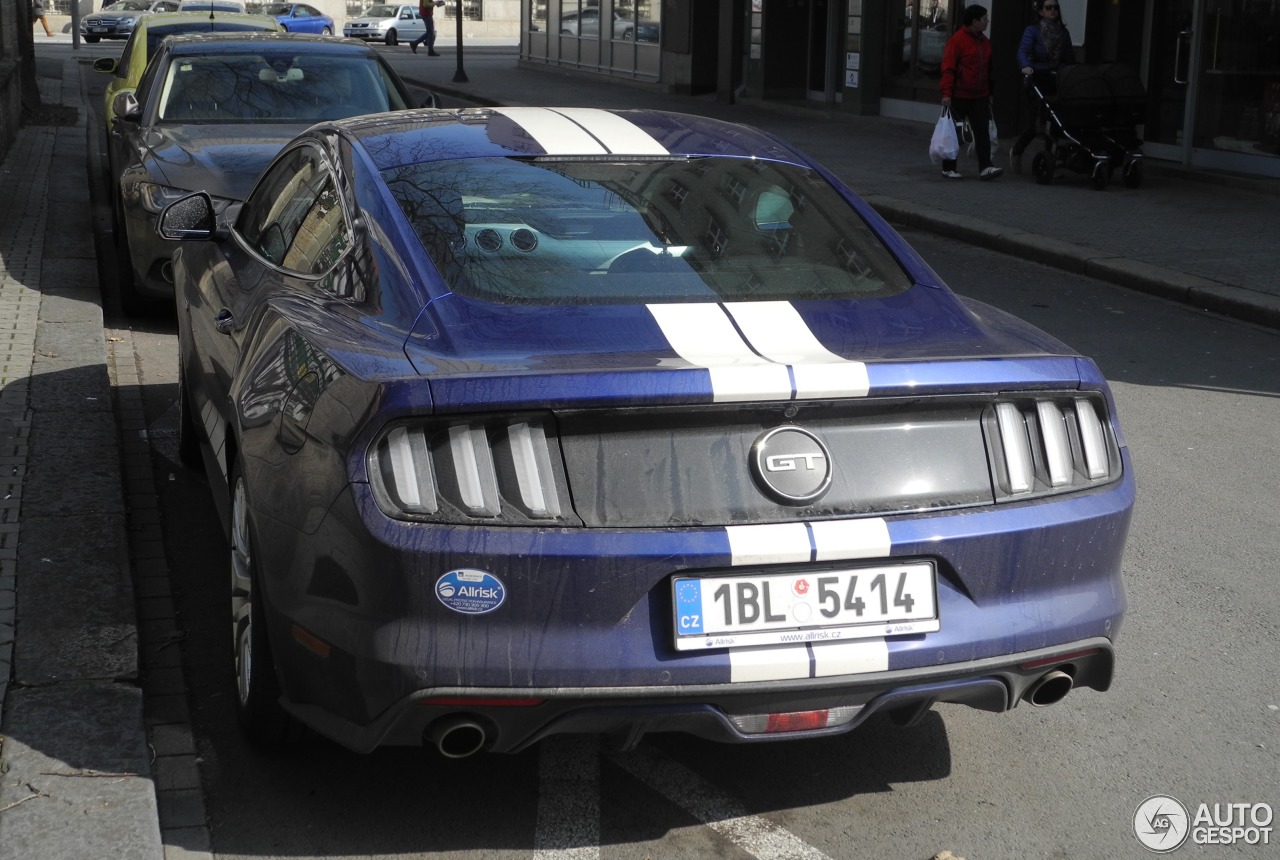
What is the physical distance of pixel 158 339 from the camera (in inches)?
360

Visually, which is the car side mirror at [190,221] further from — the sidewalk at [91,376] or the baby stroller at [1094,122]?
the baby stroller at [1094,122]

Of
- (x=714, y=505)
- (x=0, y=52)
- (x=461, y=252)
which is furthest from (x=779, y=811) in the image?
(x=0, y=52)

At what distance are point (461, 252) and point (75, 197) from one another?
1132cm

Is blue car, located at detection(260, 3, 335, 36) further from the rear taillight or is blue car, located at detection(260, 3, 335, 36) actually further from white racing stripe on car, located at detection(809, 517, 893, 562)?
white racing stripe on car, located at detection(809, 517, 893, 562)

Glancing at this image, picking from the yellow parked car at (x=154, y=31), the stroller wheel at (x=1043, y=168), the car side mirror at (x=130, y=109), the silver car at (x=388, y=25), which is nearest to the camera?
Result: the car side mirror at (x=130, y=109)

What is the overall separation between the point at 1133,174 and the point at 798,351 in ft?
43.8

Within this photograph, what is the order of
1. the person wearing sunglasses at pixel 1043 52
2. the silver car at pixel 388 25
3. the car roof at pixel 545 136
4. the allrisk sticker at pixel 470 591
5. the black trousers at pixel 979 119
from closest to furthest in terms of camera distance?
the allrisk sticker at pixel 470 591, the car roof at pixel 545 136, the person wearing sunglasses at pixel 1043 52, the black trousers at pixel 979 119, the silver car at pixel 388 25

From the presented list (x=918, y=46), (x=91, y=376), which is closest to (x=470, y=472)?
(x=91, y=376)

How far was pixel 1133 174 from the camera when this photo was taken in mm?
15742

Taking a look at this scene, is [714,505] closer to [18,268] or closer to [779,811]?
[779,811]

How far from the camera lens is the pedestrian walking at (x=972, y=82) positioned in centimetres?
1630

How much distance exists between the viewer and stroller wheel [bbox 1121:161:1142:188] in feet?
51.4

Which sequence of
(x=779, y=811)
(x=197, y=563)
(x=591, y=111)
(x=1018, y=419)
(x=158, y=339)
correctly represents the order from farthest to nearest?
(x=158, y=339)
(x=197, y=563)
(x=591, y=111)
(x=779, y=811)
(x=1018, y=419)

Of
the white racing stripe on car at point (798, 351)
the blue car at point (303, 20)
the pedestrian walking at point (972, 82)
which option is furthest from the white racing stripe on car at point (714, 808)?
the blue car at point (303, 20)
